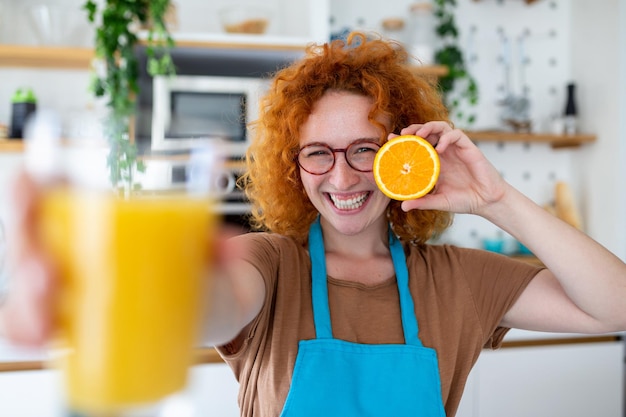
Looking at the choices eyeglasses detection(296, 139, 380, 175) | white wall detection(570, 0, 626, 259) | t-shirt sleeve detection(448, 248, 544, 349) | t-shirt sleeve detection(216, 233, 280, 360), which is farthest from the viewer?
white wall detection(570, 0, 626, 259)

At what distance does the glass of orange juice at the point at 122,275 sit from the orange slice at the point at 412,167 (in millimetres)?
778

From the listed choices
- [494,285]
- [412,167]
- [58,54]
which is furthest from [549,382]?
[58,54]

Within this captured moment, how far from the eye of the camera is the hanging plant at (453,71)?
3301 mm

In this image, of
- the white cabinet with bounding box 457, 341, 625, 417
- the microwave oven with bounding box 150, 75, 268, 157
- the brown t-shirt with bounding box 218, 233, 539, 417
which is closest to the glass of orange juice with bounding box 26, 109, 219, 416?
the brown t-shirt with bounding box 218, 233, 539, 417

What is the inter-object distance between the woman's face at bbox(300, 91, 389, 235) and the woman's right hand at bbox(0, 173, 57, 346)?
35.4 inches

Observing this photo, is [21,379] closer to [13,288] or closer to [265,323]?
[265,323]

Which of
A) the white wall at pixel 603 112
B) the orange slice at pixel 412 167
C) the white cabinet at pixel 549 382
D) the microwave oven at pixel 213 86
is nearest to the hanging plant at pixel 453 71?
the white wall at pixel 603 112

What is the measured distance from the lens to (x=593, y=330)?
4.29 ft

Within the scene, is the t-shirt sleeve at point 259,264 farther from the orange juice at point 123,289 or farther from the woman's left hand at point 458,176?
the orange juice at point 123,289

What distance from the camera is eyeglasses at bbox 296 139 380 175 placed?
50.4 inches

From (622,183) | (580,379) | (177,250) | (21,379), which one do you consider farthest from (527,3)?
(177,250)

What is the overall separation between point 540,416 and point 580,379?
0.88 ft

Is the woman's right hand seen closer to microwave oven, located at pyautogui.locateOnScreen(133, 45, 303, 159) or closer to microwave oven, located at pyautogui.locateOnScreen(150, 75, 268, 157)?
microwave oven, located at pyautogui.locateOnScreen(133, 45, 303, 159)

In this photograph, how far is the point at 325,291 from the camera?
1.31 meters
